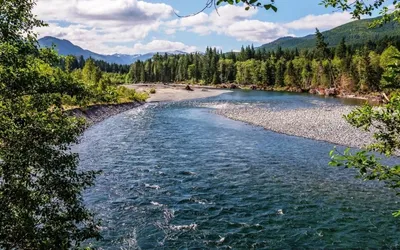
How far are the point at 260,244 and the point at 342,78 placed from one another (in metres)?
116

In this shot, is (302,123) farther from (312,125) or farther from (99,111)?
(99,111)

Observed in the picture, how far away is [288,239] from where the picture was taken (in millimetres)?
16016

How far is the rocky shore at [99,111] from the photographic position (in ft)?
170

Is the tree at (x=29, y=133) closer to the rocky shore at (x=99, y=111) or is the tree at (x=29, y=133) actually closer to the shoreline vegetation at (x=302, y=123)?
the shoreline vegetation at (x=302, y=123)

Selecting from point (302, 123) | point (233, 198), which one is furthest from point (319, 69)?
point (233, 198)

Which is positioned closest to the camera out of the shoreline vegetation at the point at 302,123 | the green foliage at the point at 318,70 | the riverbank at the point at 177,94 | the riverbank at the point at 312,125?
the riverbank at the point at 312,125

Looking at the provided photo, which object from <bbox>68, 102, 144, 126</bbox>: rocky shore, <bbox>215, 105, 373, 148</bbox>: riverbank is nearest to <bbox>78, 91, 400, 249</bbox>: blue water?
<bbox>215, 105, 373, 148</bbox>: riverbank

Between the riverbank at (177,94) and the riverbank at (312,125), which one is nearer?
the riverbank at (312,125)

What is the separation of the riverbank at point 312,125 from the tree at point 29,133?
2782 centimetres

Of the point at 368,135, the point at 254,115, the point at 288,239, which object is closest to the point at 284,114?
the point at 254,115

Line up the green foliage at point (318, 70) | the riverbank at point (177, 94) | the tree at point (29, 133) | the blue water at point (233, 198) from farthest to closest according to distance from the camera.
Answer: the green foliage at point (318, 70)
the riverbank at point (177, 94)
the blue water at point (233, 198)
the tree at point (29, 133)

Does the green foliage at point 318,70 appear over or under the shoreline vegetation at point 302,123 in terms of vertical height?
over

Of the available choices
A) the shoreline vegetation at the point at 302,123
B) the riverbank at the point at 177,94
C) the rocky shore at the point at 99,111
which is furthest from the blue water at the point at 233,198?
the riverbank at the point at 177,94

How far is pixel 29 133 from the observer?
8.60 m
